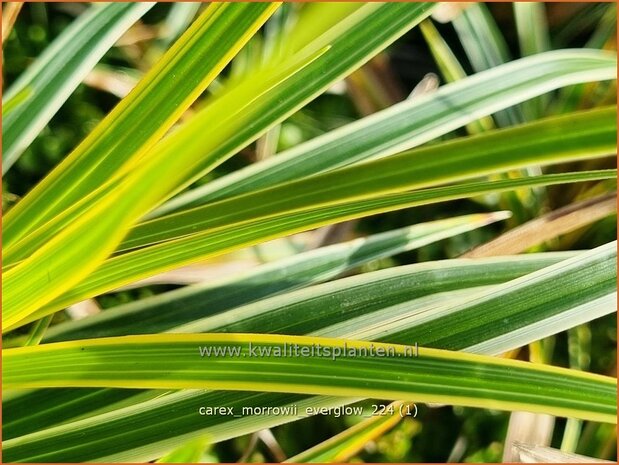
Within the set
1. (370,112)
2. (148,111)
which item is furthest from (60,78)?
(370,112)

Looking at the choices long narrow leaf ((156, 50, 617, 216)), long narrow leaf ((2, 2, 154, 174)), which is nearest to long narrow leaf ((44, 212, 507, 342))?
long narrow leaf ((156, 50, 617, 216))

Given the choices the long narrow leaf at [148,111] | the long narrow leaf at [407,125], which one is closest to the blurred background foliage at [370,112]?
the long narrow leaf at [407,125]

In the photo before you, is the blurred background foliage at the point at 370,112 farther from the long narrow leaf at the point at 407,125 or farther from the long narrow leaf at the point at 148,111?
the long narrow leaf at the point at 148,111

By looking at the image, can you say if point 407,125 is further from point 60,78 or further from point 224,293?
point 60,78

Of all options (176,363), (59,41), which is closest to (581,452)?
(176,363)

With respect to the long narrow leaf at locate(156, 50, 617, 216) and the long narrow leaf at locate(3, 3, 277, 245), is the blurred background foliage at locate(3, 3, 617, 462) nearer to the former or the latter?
the long narrow leaf at locate(156, 50, 617, 216)

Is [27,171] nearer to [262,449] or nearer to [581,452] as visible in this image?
[262,449]

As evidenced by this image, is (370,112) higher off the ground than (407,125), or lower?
higher

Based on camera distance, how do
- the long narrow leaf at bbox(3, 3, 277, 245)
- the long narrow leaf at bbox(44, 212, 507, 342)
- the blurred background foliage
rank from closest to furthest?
the long narrow leaf at bbox(3, 3, 277, 245) < the long narrow leaf at bbox(44, 212, 507, 342) < the blurred background foliage
